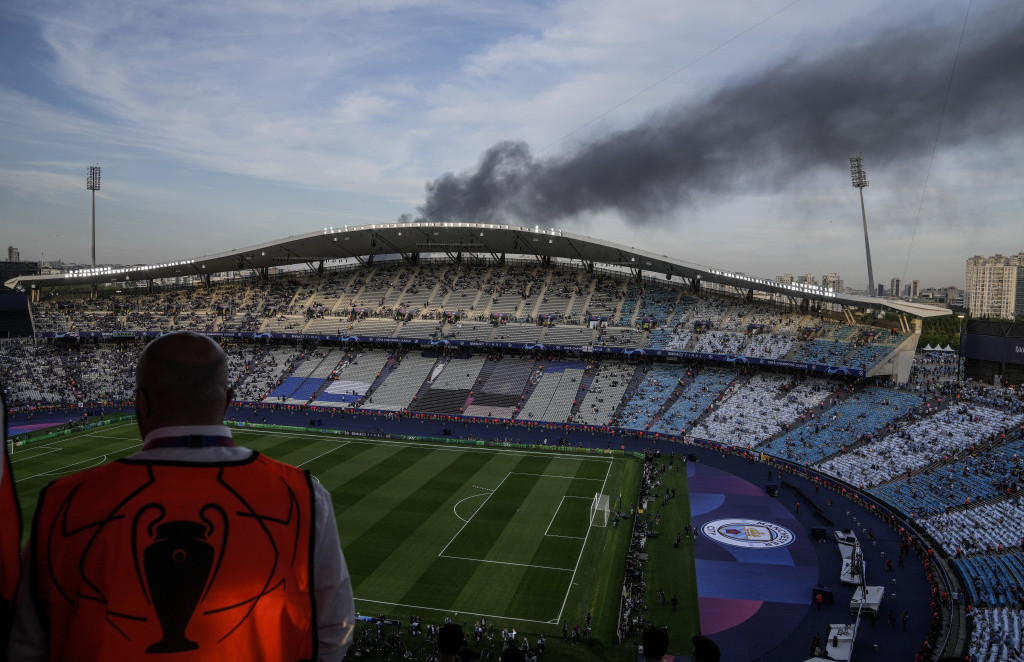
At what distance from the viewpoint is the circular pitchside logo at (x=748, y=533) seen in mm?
32938

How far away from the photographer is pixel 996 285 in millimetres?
167250

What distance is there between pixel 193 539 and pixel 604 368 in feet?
209

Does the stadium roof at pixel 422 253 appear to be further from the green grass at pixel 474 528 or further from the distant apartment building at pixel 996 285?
the distant apartment building at pixel 996 285

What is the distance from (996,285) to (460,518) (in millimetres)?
180482

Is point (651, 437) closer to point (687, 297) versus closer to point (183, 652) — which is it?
point (687, 297)

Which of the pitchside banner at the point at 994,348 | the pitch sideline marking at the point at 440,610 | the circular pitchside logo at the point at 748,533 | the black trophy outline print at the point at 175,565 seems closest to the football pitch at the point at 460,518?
the pitch sideline marking at the point at 440,610

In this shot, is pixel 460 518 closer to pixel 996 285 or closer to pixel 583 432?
pixel 583 432

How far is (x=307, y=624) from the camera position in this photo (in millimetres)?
3078

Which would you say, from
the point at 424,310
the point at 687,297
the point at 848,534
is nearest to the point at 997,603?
the point at 848,534

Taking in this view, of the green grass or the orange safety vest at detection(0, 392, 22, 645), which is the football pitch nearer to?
the green grass

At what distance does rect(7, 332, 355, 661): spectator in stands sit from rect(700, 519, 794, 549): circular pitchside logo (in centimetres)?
3315

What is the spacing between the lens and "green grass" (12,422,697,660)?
84.7ft

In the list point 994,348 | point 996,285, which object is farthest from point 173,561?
point 996,285

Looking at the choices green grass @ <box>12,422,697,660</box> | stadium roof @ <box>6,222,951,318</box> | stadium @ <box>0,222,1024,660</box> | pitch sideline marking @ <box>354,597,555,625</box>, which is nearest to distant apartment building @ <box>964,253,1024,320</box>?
stadium @ <box>0,222,1024,660</box>
